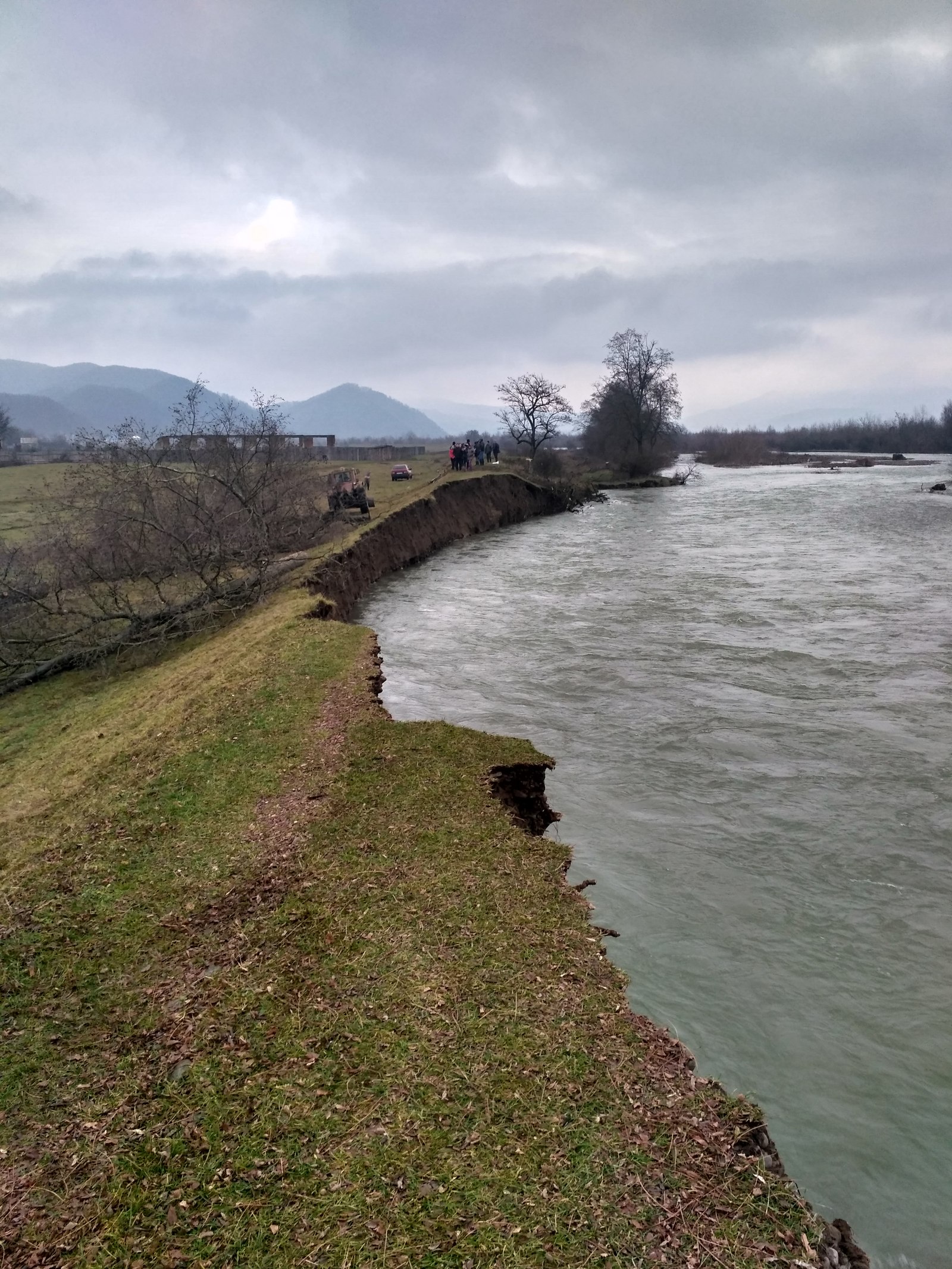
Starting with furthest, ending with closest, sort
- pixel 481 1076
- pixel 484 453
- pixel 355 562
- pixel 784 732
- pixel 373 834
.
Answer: pixel 484 453, pixel 355 562, pixel 784 732, pixel 373 834, pixel 481 1076

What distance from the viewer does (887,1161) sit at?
18.4ft

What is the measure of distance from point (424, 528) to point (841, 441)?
136752mm

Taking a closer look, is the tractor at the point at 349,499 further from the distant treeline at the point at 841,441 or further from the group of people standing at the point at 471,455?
the distant treeline at the point at 841,441

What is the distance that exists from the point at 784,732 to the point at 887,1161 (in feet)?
27.0

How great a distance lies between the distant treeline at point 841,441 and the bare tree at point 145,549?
9557 centimetres

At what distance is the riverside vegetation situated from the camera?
4039 mm

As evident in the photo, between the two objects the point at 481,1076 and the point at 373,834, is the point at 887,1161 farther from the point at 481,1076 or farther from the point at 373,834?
the point at 373,834

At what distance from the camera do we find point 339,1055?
5.17 metres

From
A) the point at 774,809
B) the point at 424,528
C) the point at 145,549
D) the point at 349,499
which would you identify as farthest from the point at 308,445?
the point at 774,809

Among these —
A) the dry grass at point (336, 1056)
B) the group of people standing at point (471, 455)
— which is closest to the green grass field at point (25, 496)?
the dry grass at point (336, 1056)

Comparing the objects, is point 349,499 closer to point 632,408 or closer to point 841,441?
point 632,408

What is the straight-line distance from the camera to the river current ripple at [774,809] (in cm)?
611

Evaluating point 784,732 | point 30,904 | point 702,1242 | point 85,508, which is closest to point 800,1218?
point 702,1242

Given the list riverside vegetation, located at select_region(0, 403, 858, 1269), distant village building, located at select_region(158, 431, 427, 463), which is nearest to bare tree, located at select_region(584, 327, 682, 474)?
distant village building, located at select_region(158, 431, 427, 463)
